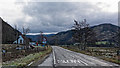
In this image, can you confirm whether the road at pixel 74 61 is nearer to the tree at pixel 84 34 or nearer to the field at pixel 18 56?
the field at pixel 18 56

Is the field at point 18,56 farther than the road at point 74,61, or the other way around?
the field at point 18,56

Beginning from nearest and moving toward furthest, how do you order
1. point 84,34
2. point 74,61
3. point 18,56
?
point 74,61
point 18,56
point 84,34

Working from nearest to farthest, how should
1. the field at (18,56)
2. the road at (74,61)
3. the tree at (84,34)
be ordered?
1. the road at (74,61)
2. the field at (18,56)
3. the tree at (84,34)

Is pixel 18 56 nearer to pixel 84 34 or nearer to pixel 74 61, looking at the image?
pixel 74 61

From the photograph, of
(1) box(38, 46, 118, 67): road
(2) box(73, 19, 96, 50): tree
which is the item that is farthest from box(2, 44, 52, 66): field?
(2) box(73, 19, 96, 50): tree

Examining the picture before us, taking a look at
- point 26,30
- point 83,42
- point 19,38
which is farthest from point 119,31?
point 19,38

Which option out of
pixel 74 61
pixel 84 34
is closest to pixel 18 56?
pixel 74 61

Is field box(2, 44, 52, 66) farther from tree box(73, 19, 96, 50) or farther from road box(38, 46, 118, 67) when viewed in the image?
tree box(73, 19, 96, 50)

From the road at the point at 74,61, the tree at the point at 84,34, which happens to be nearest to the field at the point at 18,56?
the road at the point at 74,61

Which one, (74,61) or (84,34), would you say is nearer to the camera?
(74,61)

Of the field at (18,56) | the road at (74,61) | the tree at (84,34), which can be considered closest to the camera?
the road at (74,61)

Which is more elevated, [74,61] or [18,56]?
[18,56]

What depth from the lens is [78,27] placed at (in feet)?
161

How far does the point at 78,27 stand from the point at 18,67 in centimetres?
4088
